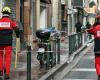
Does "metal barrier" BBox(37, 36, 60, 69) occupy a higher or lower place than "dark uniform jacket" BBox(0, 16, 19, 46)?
lower

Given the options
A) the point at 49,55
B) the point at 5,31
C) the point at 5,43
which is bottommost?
the point at 49,55

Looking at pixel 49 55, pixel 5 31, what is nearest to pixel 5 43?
pixel 5 31

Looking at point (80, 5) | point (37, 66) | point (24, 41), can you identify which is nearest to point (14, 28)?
point (37, 66)

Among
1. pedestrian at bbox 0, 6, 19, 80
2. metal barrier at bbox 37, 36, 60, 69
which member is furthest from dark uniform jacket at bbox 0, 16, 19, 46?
metal barrier at bbox 37, 36, 60, 69

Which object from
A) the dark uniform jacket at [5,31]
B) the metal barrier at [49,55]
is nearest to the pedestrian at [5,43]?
the dark uniform jacket at [5,31]

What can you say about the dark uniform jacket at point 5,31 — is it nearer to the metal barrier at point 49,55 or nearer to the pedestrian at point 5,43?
the pedestrian at point 5,43

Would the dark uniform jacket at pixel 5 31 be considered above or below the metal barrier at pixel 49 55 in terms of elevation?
above

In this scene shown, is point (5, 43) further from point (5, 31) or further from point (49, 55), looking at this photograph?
point (49, 55)

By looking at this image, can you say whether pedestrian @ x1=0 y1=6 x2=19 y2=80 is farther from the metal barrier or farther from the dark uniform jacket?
the metal barrier

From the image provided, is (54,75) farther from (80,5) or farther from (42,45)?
(80,5)

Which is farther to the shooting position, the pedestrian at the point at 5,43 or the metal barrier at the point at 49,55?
the metal barrier at the point at 49,55

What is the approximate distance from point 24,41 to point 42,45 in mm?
9276

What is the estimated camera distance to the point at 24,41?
2639 cm

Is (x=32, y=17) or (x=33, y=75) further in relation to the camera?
(x=32, y=17)
